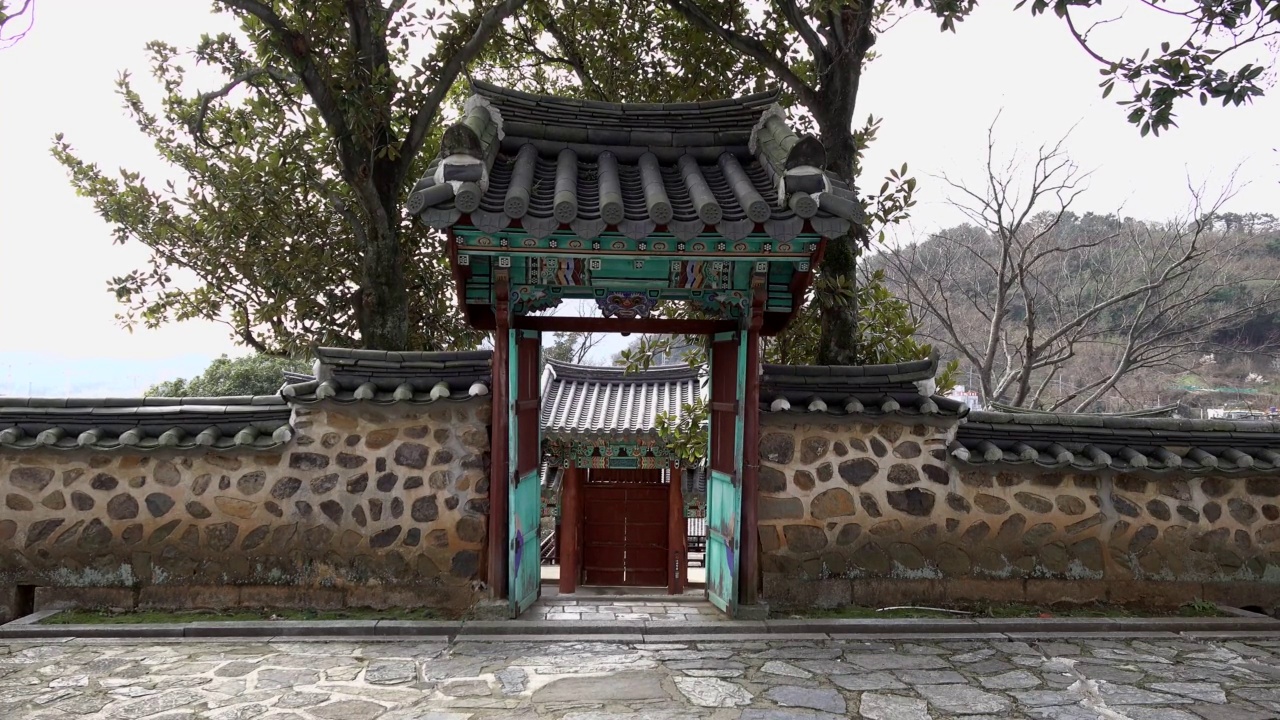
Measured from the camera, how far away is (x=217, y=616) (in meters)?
6.32

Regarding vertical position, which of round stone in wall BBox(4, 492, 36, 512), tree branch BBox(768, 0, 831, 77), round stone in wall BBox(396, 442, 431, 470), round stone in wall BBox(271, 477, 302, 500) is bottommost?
round stone in wall BBox(4, 492, 36, 512)

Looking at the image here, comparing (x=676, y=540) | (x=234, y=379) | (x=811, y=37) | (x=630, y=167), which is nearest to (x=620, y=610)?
(x=630, y=167)

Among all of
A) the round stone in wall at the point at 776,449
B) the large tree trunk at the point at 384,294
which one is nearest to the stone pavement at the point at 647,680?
the round stone in wall at the point at 776,449

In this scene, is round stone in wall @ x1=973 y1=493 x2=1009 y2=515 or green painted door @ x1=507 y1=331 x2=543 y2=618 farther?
round stone in wall @ x1=973 y1=493 x2=1009 y2=515

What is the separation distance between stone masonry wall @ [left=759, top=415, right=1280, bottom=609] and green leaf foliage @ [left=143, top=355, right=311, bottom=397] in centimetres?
1252

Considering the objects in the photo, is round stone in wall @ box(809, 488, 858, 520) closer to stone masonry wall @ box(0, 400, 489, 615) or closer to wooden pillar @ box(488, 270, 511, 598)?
wooden pillar @ box(488, 270, 511, 598)

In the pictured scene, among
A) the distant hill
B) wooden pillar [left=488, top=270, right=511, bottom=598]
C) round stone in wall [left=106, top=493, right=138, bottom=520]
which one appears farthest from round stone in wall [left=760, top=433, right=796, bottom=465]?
the distant hill

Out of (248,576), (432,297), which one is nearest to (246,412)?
(248,576)

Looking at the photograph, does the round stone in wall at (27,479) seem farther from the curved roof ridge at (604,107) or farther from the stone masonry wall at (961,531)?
the stone masonry wall at (961,531)

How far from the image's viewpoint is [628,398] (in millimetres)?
13586

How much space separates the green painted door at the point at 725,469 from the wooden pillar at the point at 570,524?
6.49m

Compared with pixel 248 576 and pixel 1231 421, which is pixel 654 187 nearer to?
pixel 248 576

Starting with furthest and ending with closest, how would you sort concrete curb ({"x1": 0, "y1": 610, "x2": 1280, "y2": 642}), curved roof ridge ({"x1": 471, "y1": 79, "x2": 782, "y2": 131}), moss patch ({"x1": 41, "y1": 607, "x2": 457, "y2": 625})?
curved roof ridge ({"x1": 471, "y1": 79, "x2": 782, "y2": 131})
moss patch ({"x1": 41, "y1": 607, "x2": 457, "y2": 625})
concrete curb ({"x1": 0, "y1": 610, "x2": 1280, "y2": 642})

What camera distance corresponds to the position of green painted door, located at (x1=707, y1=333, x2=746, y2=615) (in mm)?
6449
